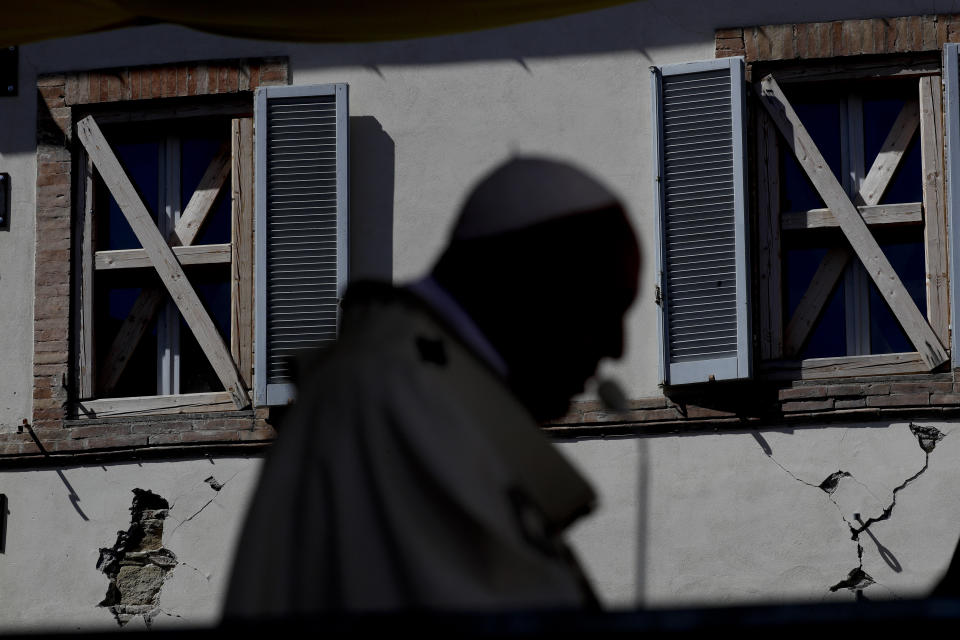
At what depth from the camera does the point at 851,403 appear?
21.2 ft

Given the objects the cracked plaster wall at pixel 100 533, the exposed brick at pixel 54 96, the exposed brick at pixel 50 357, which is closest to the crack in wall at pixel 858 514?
the cracked plaster wall at pixel 100 533

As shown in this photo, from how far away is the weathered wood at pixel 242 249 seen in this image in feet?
23.1

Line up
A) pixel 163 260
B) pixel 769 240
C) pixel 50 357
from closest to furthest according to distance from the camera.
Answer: pixel 769 240, pixel 163 260, pixel 50 357

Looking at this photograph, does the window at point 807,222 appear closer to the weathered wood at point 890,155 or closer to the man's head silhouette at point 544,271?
the weathered wood at point 890,155

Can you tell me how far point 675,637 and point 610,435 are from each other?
5.71 m

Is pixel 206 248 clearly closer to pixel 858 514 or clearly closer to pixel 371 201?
pixel 371 201

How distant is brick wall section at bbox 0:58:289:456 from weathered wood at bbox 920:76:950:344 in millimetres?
3059

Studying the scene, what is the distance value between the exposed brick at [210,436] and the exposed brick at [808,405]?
2.56 metres

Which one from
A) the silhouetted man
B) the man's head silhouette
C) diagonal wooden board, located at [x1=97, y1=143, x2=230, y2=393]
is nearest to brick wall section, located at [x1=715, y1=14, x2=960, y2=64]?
diagonal wooden board, located at [x1=97, y1=143, x2=230, y2=393]

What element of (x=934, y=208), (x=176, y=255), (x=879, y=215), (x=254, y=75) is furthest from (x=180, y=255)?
(x=934, y=208)

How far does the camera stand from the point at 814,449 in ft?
21.3

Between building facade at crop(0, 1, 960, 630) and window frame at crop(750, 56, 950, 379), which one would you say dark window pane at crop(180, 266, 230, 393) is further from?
window frame at crop(750, 56, 950, 379)

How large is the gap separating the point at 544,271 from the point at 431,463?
0.54m

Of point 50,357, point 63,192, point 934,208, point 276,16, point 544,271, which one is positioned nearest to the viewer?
point 544,271
